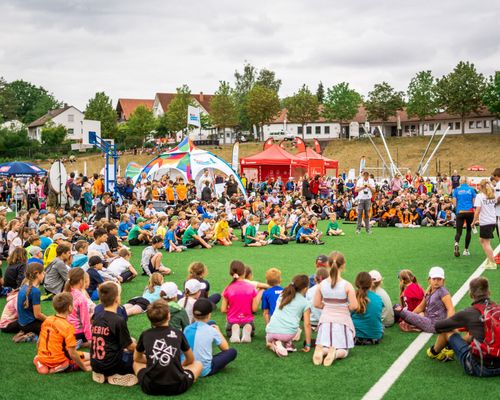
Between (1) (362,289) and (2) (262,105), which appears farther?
(2) (262,105)

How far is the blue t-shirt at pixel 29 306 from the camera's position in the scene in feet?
23.7

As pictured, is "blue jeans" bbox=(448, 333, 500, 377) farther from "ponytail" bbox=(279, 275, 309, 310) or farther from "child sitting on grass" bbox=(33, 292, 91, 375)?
"child sitting on grass" bbox=(33, 292, 91, 375)

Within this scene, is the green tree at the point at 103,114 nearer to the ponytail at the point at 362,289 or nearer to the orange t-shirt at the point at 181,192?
the orange t-shirt at the point at 181,192

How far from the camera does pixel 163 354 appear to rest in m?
5.40

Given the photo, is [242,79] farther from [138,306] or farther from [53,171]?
[138,306]

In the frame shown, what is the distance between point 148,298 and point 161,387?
10.2 ft

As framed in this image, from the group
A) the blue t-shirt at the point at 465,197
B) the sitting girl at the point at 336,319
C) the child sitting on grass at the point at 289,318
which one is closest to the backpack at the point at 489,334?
the sitting girl at the point at 336,319

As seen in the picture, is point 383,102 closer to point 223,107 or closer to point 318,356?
point 223,107

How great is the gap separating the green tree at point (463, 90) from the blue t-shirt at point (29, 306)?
222 feet

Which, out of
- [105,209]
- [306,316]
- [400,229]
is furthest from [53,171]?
[306,316]

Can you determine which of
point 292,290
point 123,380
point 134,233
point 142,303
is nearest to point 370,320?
point 292,290

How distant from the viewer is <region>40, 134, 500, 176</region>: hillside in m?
58.7

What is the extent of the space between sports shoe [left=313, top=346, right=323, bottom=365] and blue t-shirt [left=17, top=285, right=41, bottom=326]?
3495 millimetres

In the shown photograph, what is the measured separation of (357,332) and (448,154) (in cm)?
5798
